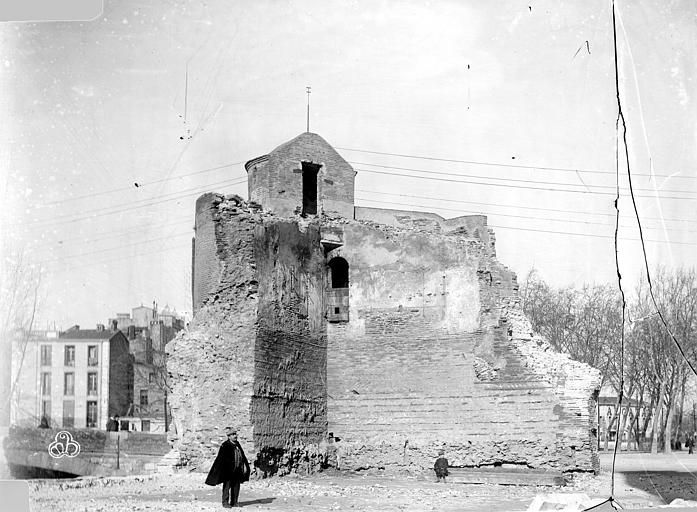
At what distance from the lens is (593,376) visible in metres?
15.8

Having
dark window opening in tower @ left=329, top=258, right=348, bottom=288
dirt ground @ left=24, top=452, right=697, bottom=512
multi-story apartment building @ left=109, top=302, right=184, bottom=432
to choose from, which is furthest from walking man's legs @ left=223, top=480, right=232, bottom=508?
multi-story apartment building @ left=109, top=302, right=184, bottom=432

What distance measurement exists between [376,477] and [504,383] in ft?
9.28

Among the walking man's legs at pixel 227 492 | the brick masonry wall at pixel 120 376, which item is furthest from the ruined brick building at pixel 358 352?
the brick masonry wall at pixel 120 376

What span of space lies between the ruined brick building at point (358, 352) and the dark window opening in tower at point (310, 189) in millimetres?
529

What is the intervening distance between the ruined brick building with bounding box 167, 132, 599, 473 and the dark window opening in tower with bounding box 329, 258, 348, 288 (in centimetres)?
3

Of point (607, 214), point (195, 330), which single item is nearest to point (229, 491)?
point (195, 330)

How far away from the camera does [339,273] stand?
61.2 feet

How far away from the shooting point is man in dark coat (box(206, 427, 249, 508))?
1154cm

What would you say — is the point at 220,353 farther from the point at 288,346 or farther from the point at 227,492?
the point at 227,492

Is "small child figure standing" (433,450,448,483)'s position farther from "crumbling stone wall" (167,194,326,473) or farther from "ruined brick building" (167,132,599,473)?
"crumbling stone wall" (167,194,326,473)

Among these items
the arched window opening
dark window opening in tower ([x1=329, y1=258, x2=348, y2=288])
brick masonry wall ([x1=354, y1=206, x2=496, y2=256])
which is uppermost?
brick masonry wall ([x1=354, y1=206, x2=496, y2=256])

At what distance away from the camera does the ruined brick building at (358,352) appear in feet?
51.7

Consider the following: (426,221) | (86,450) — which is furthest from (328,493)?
(86,450)

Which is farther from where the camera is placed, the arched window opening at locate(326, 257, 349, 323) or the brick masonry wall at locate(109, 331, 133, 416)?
the brick masonry wall at locate(109, 331, 133, 416)
